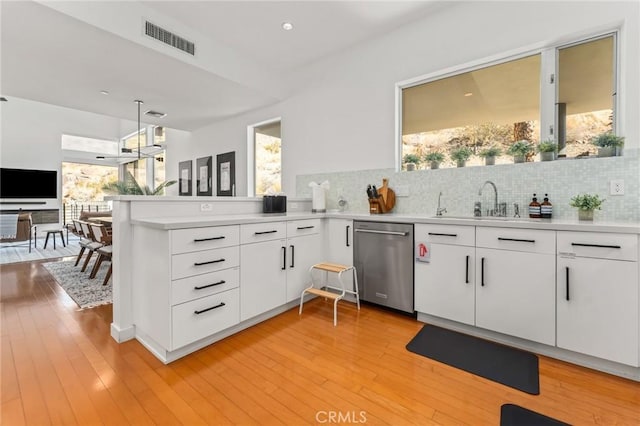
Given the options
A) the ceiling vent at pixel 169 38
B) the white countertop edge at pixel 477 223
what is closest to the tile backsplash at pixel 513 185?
the white countertop edge at pixel 477 223

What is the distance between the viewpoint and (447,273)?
2.31 metres

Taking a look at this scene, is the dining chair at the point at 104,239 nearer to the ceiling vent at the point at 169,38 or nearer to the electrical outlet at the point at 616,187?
the ceiling vent at the point at 169,38

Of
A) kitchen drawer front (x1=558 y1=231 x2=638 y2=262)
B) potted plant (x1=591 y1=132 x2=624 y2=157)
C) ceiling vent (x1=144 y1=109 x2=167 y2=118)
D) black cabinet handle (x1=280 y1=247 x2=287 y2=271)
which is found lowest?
black cabinet handle (x1=280 y1=247 x2=287 y2=271)

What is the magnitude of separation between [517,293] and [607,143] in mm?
1307

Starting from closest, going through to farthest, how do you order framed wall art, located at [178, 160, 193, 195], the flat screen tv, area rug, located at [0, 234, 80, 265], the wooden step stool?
the wooden step stool → area rug, located at [0, 234, 80, 265] → framed wall art, located at [178, 160, 193, 195] → the flat screen tv

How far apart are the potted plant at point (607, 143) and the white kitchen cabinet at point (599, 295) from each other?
2.79 ft

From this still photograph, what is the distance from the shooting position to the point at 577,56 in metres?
2.40

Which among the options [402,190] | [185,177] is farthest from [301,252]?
[185,177]

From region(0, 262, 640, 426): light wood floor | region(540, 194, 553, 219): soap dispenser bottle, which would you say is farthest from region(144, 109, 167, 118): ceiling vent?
region(540, 194, 553, 219): soap dispenser bottle

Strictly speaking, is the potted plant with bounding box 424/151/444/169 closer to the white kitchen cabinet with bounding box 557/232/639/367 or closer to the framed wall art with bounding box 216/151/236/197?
the white kitchen cabinet with bounding box 557/232/639/367

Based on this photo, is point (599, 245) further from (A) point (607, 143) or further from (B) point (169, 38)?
(B) point (169, 38)

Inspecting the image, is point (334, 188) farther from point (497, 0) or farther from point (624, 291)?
point (624, 291)

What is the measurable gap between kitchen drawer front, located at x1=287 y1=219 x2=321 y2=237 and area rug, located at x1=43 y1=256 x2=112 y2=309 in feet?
6.95

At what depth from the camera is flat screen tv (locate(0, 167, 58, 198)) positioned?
7.12 meters
